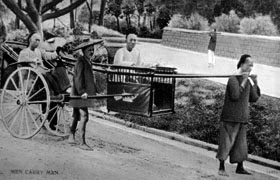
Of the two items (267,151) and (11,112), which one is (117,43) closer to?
(11,112)

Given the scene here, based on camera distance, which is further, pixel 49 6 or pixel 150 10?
pixel 49 6

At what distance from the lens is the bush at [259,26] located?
14.9 ft

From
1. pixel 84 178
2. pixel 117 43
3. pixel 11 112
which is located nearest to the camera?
pixel 84 178

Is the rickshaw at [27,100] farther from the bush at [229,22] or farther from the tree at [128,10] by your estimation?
the bush at [229,22]

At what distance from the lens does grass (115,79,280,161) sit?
15.3ft

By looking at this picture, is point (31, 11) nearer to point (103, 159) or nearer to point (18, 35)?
point (18, 35)

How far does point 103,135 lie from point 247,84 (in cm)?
105

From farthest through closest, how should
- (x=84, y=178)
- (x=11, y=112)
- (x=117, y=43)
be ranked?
(x=11, y=112), (x=117, y=43), (x=84, y=178)

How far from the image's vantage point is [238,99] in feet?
14.8

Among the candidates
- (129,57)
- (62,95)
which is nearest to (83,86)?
(62,95)

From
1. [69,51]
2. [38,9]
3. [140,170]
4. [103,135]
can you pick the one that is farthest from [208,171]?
[38,9]

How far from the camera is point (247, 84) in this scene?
4477 millimetres

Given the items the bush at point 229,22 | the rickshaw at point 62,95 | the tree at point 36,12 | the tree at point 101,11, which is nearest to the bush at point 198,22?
the bush at point 229,22

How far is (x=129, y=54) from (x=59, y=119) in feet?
2.36
